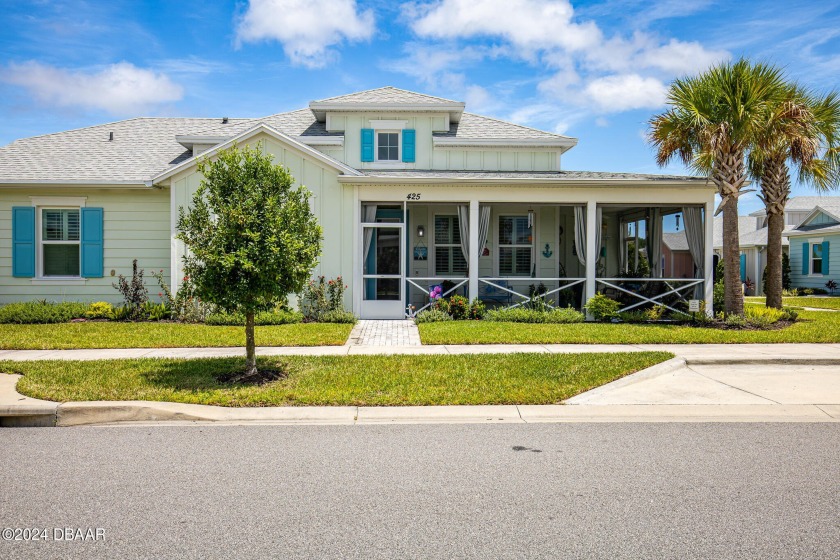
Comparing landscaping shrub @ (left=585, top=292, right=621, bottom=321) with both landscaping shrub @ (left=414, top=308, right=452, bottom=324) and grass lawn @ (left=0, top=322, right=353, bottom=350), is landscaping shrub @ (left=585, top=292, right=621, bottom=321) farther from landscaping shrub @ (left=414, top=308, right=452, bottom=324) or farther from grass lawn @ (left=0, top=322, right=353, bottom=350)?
grass lawn @ (left=0, top=322, right=353, bottom=350)

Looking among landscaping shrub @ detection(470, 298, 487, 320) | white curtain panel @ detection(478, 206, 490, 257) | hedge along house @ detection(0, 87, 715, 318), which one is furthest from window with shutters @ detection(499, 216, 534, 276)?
landscaping shrub @ detection(470, 298, 487, 320)

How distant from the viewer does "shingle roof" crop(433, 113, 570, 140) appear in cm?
1800

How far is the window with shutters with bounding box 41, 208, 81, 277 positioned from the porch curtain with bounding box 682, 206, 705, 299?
646 inches

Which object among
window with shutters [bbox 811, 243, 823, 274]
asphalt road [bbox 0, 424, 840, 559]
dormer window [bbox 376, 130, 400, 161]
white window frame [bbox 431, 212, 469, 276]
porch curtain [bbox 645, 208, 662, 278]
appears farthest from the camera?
window with shutters [bbox 811, 243, 823, 274]

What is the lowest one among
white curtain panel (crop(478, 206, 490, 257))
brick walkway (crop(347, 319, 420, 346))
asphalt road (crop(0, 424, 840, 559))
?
asphalt road (crop(0, 424, 840, 559))

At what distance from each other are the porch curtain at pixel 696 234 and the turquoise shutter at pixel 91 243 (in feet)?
51.4

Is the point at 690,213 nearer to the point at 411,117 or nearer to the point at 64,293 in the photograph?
the point at 411,117

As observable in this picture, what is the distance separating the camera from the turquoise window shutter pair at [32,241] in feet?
50.9

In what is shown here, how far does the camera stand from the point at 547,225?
59.4ft

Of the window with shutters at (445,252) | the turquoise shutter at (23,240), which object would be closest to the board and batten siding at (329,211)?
the window with shutters at (445,252)

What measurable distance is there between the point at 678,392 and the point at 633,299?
9.12 m

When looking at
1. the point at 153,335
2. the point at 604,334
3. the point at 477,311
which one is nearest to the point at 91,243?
the point at 153,335

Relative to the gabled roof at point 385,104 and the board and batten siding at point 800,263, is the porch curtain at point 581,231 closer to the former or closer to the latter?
the gabled roof at point 385,104

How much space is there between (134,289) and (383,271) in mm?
6582
